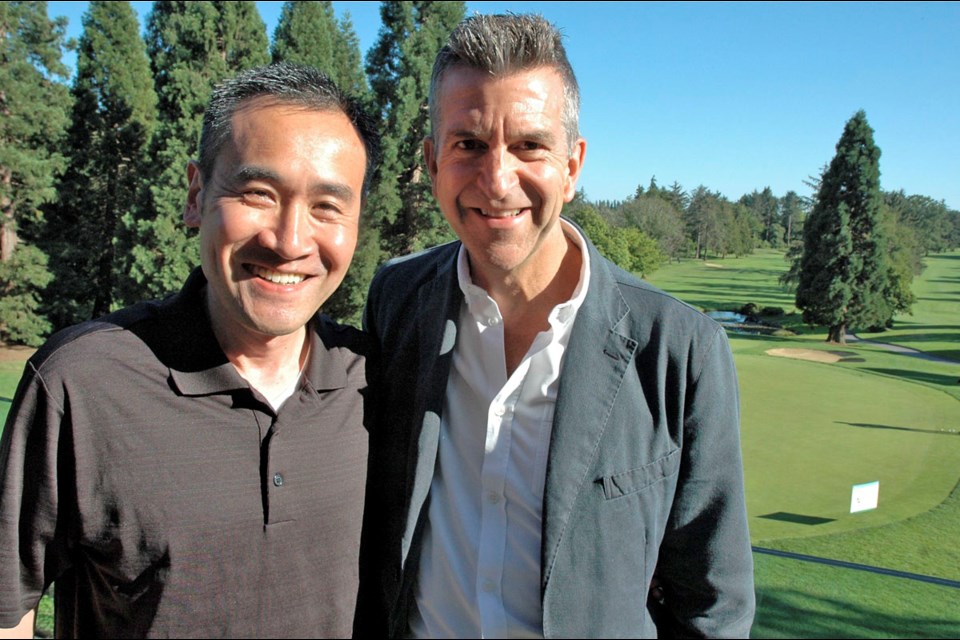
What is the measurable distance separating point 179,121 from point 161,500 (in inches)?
907

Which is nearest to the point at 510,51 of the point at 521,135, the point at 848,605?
the point at 521,135

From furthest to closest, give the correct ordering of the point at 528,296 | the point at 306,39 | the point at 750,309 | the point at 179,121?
1. the point at 750,309
2. the point at 306,39
3. the point at 179,121
4. the point at 528,296

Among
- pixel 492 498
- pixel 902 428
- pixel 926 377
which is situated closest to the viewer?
pixel 492 498

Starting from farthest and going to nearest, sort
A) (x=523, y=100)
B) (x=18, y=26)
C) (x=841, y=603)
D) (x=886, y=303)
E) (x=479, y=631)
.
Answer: (x=18, y=26)
(x=886, y=303)
(x=841, y=603)
(x=523, y=100)
(x=479, y=631)

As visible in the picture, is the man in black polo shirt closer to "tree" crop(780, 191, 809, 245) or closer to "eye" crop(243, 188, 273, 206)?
"eye" crop(243, 188, 273, 206)

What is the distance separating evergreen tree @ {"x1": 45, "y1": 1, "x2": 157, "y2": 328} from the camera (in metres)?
26.2

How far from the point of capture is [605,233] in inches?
1687

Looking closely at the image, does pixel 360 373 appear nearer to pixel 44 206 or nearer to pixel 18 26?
pixel 18 26


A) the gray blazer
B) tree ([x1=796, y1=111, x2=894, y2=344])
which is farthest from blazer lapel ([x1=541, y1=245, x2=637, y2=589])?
tree ([x1=796, y1=111, x2=894, y2=344])

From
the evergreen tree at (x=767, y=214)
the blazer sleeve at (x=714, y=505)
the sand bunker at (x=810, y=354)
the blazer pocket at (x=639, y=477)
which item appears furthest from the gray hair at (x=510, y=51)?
the evergreen tree at (x=767, y=214)

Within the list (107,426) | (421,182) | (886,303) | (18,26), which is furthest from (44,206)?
(107,426)

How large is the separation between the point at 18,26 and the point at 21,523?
26.4 metres

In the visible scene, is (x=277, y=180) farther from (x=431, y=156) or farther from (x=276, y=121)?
(x=431, y=156)

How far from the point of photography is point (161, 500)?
184cm
